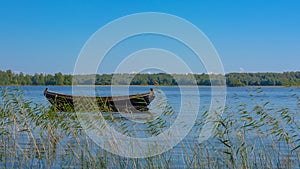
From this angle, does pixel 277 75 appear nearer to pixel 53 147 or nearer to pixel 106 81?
pixel 106 81

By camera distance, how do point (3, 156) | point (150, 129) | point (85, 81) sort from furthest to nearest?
point (85, 81) → point (3, 156) → point (150, 129)

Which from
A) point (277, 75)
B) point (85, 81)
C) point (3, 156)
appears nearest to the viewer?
point (3, 156)

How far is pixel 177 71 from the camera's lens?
1021 cm

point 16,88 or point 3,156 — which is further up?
point 16,88

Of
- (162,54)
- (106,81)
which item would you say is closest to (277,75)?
(106,81)

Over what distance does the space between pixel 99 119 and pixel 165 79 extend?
2088 millimetres

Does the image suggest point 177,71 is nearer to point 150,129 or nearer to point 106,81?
point 150,129

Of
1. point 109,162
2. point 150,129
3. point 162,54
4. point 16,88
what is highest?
point 162,54

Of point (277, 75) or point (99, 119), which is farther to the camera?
point (277, 75)

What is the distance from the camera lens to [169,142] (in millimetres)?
10672

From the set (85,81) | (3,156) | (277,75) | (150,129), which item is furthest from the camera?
(277,75)

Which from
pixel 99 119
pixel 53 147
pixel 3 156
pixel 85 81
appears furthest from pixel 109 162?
pixel 85 81

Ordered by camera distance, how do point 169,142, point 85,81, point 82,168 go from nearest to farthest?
point 82,168, point 169,142, point 85,81

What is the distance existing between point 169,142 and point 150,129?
1.49m
